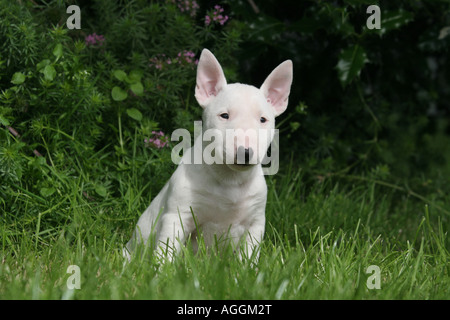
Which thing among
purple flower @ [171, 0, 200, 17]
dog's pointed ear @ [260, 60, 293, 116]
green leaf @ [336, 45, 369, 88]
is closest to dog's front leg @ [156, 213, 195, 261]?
dog's pointed ear @ [260, 60, 293, 116]

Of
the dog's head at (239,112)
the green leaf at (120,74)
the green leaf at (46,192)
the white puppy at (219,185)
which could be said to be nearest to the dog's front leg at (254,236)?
the white puppy at (219,185)

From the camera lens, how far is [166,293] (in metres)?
2.38

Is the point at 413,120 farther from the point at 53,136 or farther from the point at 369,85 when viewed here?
the point at 53,136

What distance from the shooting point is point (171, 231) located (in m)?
2.94

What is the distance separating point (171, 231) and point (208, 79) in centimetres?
76

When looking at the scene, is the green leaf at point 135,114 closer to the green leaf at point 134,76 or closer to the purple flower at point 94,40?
the green leaf at point 134,76

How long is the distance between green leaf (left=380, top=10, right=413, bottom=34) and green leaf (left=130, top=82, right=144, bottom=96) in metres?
1.81

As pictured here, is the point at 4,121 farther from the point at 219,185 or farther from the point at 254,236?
the point at 254,236

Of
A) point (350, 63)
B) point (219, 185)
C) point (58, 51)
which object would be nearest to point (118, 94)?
point (58, 51)

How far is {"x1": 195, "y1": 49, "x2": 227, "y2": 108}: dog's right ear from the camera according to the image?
2.92m

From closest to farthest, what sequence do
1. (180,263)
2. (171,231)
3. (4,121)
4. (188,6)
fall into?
1. (180,263)
2. (171,231)
3. (4,121)
4. (188,6)

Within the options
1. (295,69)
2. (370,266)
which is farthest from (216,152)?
(295,69)

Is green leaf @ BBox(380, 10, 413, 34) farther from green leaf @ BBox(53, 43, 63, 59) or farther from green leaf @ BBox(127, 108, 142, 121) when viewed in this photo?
green leaf @ BBox(53, 43, 63, 59)

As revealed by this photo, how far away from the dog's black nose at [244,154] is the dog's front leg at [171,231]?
527mm
